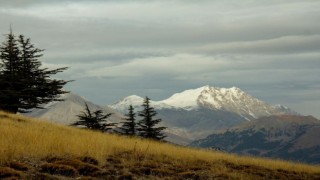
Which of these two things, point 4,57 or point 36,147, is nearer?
point 36,147

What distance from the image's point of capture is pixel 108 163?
1695 cm

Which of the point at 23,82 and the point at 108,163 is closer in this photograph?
the point at 108,163

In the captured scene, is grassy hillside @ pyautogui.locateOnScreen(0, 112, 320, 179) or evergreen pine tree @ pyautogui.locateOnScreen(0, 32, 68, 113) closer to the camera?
grassy hillside @ pyautogui.locateOnScreen(0, 112, 320, 179)

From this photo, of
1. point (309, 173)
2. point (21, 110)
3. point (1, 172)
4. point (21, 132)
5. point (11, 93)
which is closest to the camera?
point (1, 172)

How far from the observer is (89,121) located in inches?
1796

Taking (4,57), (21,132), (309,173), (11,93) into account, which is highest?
(4,57)

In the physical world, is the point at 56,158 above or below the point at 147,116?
below

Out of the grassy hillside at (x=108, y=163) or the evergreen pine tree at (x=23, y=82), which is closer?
the grassy hillside at (x=108, y=163)

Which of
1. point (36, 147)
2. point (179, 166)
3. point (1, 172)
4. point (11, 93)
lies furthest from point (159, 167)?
point (11, 93)

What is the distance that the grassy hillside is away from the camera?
14484 mm

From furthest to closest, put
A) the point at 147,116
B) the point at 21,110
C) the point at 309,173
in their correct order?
the point at 147,116, the point at 21,110, the point at 309,173

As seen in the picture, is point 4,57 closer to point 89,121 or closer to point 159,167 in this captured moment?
point 89,121

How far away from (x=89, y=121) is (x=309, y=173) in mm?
27220

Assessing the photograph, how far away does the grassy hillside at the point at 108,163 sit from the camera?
14484 millimetres
